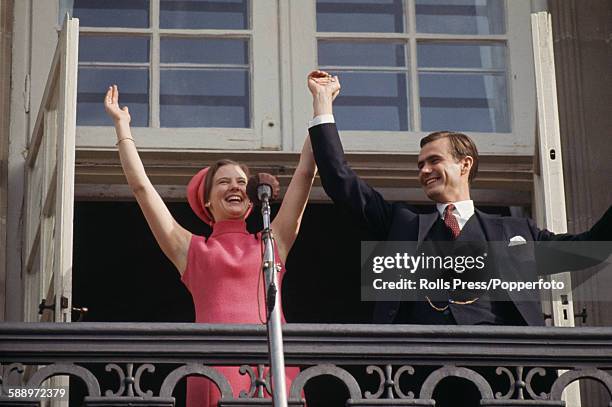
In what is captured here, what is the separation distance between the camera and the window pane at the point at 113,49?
32.4 feet

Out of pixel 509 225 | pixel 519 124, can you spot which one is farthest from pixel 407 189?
pixel 509 225

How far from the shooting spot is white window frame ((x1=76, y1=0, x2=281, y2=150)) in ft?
31.8

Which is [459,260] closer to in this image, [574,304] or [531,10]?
[574,304]

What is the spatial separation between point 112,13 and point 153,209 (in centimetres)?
221

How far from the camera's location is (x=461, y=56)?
1005 centimetres

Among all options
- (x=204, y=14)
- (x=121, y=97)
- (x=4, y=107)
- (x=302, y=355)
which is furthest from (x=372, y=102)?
(x=302, y=355)

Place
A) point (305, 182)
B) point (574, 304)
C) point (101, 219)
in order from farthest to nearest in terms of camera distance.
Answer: point (101, 219) → point (574, 304) → point (305, 182)

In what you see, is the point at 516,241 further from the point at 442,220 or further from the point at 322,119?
the point at 322,119

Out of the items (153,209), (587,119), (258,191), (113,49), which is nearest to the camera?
(258,191)

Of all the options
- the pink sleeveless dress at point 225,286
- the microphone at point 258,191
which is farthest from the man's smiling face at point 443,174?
the microphone at point 258,191

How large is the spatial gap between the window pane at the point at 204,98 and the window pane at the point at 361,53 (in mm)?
405

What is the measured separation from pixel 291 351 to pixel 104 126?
259cm

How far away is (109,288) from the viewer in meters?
12.1

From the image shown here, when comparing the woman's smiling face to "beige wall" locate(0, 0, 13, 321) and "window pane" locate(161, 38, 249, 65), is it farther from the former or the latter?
"window pane" locate(161, 38, 249, 65)
